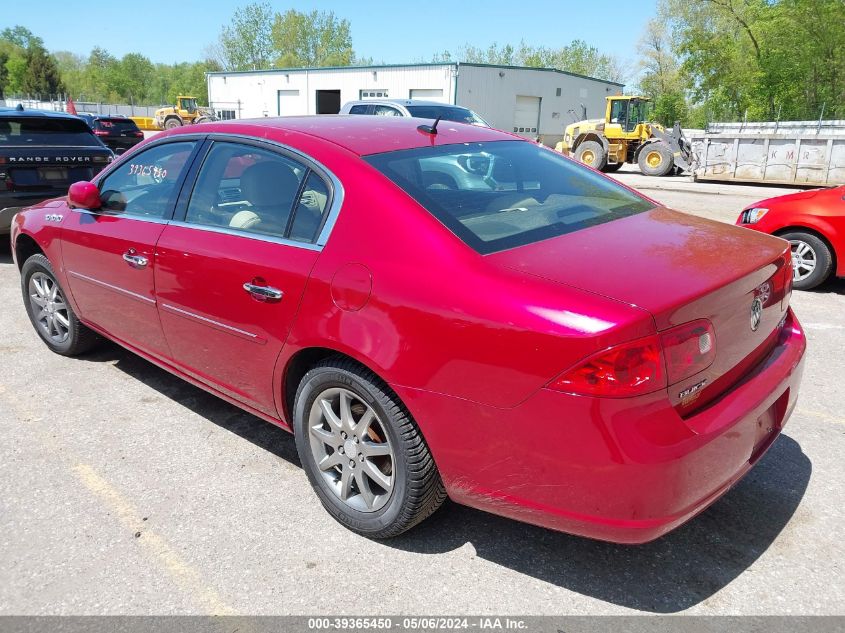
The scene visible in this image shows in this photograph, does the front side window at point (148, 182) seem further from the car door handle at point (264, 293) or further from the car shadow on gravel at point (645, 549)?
the car shadow on gravel at point (645, 549)

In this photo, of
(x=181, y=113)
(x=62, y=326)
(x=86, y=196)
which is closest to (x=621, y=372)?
(x=86, y=196)

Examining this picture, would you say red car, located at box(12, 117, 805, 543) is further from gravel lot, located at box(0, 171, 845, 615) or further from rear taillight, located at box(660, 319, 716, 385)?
gravel lot, located at box(0, 171, 845, 615)

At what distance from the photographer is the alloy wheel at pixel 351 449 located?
8.56ft

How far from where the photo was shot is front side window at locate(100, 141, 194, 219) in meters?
3.53

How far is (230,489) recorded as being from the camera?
312 cm

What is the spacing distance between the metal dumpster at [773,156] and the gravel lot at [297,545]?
1622cm

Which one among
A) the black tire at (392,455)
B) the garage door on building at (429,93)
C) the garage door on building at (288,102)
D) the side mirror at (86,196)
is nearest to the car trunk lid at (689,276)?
the black tire at (392,455)

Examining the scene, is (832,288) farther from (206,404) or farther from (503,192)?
(206,404)

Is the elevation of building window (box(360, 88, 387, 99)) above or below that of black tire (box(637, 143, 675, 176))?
above

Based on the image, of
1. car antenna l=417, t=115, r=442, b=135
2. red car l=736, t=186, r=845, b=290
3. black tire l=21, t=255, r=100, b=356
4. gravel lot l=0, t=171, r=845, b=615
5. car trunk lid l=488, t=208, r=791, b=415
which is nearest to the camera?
car trunk lid l=488, t=208, r=791, b=415

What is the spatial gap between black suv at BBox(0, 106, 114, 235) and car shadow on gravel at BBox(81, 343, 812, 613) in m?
6.67

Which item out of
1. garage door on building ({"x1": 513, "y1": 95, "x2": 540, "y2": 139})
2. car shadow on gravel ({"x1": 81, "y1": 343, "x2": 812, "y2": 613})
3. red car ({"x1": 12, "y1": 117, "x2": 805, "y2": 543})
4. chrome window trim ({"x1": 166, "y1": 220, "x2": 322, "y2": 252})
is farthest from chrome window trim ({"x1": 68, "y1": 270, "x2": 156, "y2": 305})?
garage door on building ({"x1": 513, "y1": 95, "x2": 540, "y2": 139})

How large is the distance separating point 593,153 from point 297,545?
2266 cm

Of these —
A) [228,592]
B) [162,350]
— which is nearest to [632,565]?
[228,592]
